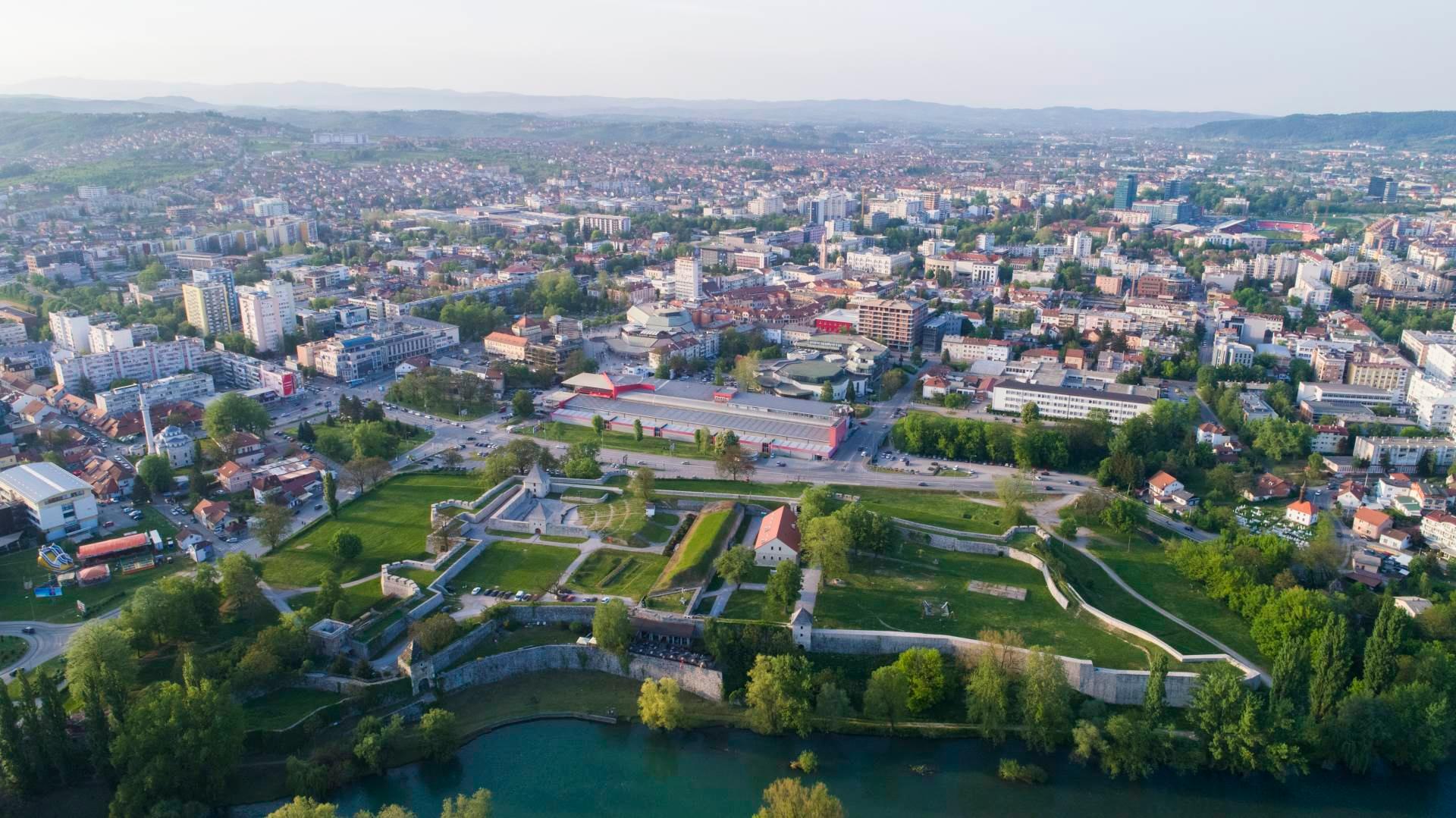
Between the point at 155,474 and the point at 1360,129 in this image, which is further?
the point at 1360,129

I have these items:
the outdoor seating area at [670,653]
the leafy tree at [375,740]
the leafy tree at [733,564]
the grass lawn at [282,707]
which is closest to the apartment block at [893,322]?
the leafy tree at [733,564]

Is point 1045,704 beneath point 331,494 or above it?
beneath

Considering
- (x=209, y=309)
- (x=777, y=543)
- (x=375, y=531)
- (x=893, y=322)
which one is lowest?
(x=375, y=531)

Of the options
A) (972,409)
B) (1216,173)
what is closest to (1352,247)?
(972,409)

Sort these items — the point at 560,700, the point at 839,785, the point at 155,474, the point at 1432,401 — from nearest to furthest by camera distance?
the point at 839,785, the point at 560,700, the point at 155,474, the point at 1432,401

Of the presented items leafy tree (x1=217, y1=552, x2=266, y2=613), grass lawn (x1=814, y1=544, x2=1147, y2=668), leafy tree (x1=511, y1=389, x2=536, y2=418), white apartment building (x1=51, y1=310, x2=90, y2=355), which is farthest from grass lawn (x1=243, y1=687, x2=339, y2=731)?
white apartment building (x1=51, y1=310, x2=90, y2=355)

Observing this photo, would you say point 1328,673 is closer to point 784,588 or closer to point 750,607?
point 784,588

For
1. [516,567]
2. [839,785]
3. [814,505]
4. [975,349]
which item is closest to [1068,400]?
[975,349]

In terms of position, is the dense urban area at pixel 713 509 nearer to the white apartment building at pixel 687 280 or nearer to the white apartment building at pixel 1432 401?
the white apartment building at pixel 1432 401
